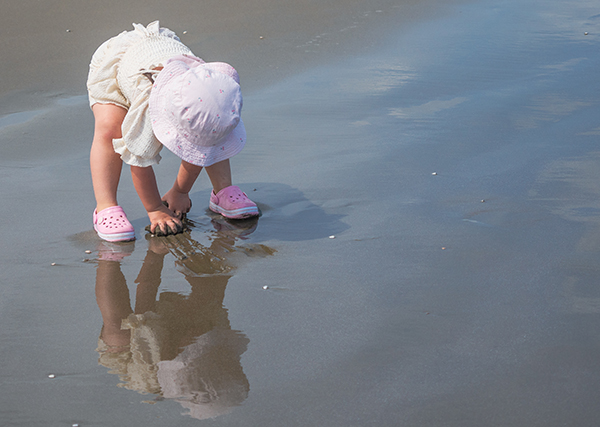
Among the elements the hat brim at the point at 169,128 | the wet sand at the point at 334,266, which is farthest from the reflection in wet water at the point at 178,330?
the hat brim at the point at 169,128

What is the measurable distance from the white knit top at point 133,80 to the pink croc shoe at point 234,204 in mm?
318

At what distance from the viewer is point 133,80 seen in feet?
7.65

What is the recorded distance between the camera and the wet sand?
1.55 m

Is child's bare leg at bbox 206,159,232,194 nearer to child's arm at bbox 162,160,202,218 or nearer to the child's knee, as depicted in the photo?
child's arm at bbox 162,160,202,218

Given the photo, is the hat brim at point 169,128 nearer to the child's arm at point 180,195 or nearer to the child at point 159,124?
the child at point 159,124

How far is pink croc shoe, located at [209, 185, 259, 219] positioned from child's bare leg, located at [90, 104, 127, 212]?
1.33 ft

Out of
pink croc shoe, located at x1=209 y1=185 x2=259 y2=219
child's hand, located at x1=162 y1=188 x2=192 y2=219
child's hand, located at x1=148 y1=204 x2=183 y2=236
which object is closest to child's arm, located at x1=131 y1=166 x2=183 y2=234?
child's hand, located at x1=148 y1=204 x2=183 y2=236

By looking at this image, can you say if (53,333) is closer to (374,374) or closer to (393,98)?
(374,374)

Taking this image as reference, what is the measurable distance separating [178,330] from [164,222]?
2.22ft

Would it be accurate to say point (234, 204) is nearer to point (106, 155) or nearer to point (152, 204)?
point (152, 204)

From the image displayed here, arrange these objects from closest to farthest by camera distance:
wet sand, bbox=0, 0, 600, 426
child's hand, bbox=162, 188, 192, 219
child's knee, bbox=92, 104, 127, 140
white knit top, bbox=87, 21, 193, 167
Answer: wet sand, bbox=0, 0, 600, 426, white knit top, bbox=87, 21, 193, 167, child's knee, bbox=92, 104, 127, 140, child's hand, bbox=162, 188, 192, 219

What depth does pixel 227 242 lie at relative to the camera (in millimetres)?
2346

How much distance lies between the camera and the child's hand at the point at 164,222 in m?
2.37

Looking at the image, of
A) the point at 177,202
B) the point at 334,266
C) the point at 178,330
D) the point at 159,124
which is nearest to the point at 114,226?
the point at 177,202
